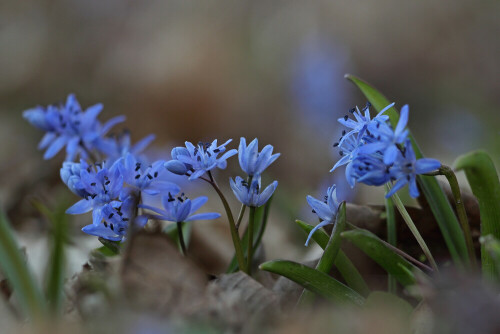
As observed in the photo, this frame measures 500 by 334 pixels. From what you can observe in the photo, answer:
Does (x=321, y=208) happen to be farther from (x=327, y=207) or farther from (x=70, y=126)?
(x=70, y=126)

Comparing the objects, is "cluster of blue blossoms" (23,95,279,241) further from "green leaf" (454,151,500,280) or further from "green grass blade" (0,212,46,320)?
"green leaf" (454,151,500,280)

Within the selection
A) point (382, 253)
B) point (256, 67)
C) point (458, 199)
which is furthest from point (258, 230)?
point (256, 67)

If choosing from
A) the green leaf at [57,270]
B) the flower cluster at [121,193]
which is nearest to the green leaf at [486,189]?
the flower cluster at [121,193]

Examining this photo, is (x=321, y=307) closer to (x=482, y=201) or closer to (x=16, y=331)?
(x=482, y=201)

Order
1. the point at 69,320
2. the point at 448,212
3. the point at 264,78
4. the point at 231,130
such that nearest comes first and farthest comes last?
the point at 69,320 < the point at 448,212 < the point at 231,130 < the point at 264,78

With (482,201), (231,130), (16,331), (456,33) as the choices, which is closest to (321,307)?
(482,201)

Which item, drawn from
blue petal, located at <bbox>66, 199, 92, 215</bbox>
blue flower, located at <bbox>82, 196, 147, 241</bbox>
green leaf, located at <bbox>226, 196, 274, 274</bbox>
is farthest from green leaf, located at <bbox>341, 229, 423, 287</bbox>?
blue petal, located at <bbox>66, 199, 92, 215</bbox>
